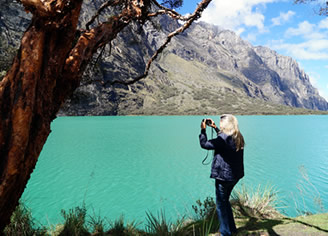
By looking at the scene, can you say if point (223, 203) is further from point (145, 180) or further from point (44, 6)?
point (145, 180)

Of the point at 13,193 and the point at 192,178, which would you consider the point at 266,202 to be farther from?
the point at 192,178

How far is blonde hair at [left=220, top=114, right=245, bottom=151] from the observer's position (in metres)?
2.72

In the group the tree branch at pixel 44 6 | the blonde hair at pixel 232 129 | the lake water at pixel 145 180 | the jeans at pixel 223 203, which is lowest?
the lake water at pixel 145 180

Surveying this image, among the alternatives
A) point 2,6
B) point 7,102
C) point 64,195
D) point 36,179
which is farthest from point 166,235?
point 36,179

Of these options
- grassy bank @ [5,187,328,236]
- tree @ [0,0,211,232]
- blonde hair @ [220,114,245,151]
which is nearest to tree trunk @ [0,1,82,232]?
tree @ [0,0,211,232]

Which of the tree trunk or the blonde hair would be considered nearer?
the tree trunk

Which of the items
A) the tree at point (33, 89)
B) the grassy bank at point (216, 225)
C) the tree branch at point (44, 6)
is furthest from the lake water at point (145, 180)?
the tree branch at point (44, 6)

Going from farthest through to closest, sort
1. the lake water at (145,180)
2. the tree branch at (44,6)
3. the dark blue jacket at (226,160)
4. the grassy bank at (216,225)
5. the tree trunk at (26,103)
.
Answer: the lake water at (145,180) → the grassy bank at (216,225) → the dark blue jacket at (226,160) → the tree branch at (44,6) → the tree trunk at (26,103)

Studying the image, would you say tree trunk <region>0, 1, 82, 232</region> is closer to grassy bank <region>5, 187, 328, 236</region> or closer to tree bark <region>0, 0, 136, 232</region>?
tree bark <region>0, 0, 136, 232</region>

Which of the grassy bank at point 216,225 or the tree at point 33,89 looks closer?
the tree at point 33,89

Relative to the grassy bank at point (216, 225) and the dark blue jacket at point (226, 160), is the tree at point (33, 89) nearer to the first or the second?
the grassy bank at point (216, 225)

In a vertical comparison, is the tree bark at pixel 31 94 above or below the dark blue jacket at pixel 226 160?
above

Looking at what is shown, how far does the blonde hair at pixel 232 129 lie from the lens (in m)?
2.72

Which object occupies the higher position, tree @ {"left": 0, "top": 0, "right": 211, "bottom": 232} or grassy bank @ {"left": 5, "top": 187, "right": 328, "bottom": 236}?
tree @ {"left": 0, "top": 0, "right": 211, "bottom": 232}
